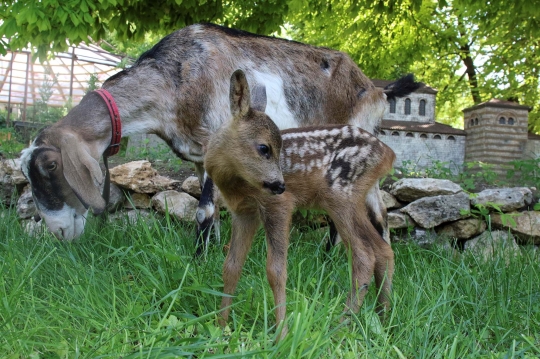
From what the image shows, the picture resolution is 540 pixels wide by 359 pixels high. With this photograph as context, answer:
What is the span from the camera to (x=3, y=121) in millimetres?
13109

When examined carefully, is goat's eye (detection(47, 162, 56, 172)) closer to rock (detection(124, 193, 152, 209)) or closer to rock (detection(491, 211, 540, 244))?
rock (detection(124, 193, 152, 209))

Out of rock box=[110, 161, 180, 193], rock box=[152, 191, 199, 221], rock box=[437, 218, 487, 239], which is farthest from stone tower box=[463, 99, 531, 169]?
rock box=[110, 161, 180, 193]

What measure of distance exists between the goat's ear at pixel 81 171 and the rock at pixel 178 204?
1.53m

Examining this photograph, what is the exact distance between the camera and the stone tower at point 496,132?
9.55m

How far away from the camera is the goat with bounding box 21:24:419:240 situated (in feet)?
16.0

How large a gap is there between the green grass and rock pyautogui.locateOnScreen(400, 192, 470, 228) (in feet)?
5.90

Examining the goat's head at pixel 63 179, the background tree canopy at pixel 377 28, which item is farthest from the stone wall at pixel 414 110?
the goat's head at pixel 63 179

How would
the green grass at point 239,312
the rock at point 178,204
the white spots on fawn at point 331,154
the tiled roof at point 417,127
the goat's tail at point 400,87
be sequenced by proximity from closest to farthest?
the green grass at point 239,312 → the white spots on fawn at point 331,154 → the goat's tail at point 400,87 → the rock at point 178,204 → the tiled roof at point 417,127

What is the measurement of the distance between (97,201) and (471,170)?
617 centimetres

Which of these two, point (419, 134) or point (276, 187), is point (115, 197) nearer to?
point (276, 187)

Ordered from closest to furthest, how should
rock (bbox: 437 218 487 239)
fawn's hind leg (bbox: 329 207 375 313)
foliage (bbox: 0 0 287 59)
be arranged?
fawn's hind leg (bbox: 329 207 375 313) → foliage (bbox: 0 0 287 59) → rock (bbox: 437 218 487 239)

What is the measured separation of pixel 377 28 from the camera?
9992 millimetres

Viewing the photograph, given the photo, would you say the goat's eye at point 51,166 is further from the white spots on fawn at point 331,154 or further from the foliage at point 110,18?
the white spots on fawn at point 331,154

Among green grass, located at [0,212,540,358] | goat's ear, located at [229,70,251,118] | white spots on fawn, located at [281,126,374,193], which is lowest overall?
green grass, located at [0,212,540,358]
